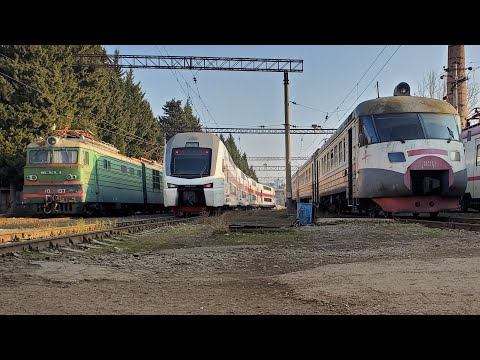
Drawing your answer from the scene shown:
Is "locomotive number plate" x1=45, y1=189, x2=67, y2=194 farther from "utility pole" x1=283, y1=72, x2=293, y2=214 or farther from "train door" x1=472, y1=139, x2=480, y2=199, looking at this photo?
"train door" x1=472, y1=139, x2=480, y2=199

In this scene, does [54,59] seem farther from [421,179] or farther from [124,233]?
[421,179]

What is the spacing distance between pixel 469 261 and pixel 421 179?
264 inches

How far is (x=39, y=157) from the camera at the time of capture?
19328 mm

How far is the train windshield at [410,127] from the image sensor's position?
41.6ft

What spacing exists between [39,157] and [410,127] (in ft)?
50.9

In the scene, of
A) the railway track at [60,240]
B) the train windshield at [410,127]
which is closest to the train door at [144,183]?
the railway track at [60,240]

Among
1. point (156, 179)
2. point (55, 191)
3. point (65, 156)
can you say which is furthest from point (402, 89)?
point (156, 179)

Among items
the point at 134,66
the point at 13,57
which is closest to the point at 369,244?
the point at 134,66

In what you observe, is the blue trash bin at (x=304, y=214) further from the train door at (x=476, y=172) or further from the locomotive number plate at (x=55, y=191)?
the locomotive number plate at (x=55, y=191)

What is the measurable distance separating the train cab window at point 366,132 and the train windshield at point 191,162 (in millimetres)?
7622

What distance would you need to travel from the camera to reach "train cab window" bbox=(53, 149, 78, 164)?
63.1 ft

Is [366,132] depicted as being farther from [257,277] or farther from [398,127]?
[257,277]

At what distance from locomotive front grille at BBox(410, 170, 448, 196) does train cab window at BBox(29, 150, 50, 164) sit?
1525 cm
